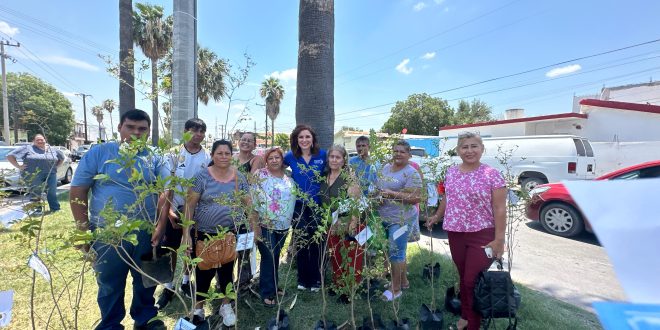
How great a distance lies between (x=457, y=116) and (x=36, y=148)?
35064 mm

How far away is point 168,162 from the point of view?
224cm

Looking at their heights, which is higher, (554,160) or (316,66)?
(316,66)

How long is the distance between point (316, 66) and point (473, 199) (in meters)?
2.32

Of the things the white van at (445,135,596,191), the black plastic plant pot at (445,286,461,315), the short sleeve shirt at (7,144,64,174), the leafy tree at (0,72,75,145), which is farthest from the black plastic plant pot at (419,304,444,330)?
the leafy tree at (0,72,75,145)

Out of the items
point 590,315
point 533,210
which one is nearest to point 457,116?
point 533,210

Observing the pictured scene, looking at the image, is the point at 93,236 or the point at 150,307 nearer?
the point at 93,236

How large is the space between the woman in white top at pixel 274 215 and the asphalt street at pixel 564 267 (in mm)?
1722

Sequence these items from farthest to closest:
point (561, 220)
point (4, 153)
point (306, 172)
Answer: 1. point (4, 153)
2. point (561, 220)
3. point (306, 172)

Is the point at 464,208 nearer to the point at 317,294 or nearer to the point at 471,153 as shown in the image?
the point at 471,153

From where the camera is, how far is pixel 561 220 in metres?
5.93

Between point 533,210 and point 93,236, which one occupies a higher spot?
point 93,236

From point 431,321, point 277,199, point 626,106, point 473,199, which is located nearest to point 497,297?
point 431,321

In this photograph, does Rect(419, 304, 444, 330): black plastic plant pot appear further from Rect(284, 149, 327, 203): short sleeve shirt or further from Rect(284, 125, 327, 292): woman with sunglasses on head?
Rect(284, 149, 327, 203): short sleeve shirt

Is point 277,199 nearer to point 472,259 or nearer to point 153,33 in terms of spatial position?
point 472,259
